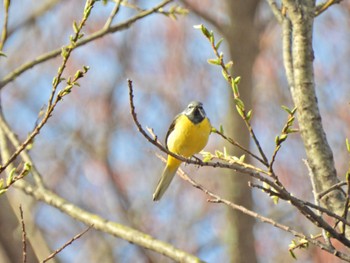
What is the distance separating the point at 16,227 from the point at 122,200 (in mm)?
3196

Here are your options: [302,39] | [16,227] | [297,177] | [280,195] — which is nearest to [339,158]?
[297,177]

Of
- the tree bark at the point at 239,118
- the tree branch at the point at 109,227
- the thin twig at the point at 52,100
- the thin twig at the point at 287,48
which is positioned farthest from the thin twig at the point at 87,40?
the tree bark at the point at 239,118

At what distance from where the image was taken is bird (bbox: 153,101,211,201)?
318 cm

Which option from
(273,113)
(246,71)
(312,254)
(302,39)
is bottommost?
(302,39)

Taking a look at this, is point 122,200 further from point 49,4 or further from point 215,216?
point 49,4

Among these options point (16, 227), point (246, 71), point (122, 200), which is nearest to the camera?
point (16, 227)

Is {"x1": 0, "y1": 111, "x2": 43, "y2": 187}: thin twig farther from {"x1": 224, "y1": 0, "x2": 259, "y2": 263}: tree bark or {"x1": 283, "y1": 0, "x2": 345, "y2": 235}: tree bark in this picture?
{"x1": 224, "y1": 0, "x2": 259, "y2": 263}: tree bark

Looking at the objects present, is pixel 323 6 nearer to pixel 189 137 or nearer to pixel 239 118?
pixel 189 137

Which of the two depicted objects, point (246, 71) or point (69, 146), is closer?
point (246, 71)

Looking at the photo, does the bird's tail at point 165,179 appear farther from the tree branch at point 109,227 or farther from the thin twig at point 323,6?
the thin twig at point 323,6

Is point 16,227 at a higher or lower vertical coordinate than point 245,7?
lower

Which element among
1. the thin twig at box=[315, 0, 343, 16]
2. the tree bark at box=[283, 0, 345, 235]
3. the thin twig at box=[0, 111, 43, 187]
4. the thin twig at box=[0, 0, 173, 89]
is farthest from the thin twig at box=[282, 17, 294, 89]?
the thin twig at box=[0, 111, 43, 187]

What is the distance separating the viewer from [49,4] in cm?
548

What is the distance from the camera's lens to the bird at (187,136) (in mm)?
3180
